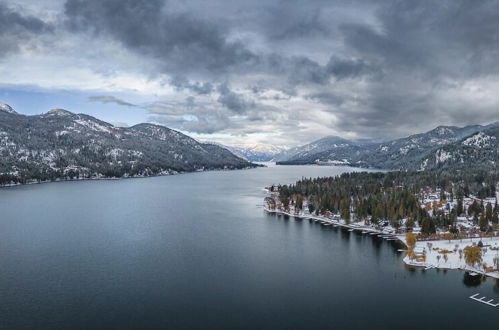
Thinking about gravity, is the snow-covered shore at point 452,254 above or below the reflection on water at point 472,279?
above

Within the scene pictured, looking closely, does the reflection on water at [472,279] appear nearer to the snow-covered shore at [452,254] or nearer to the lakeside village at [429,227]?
the lakeside village at [429,227]

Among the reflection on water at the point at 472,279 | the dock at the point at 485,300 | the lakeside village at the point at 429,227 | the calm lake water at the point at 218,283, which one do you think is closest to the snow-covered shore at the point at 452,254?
the lakeside village at the point at 429,227

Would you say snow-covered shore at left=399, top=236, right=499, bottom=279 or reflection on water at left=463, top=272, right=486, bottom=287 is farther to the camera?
snow-covered shore at left=399, top=236, right=499, bottom=279

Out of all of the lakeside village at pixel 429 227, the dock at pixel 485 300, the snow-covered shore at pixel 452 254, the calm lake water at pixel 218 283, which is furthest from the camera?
the lakeside village at pixel 429 227

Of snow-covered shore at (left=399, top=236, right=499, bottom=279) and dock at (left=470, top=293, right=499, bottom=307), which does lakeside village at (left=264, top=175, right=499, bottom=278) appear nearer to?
snow-covered shore at (left=399, top=236, right=499, bottom=279)

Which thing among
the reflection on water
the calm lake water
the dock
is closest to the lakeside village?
the reflection on water

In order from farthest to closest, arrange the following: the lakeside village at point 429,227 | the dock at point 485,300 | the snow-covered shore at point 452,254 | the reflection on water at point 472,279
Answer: the lakeside village at point 429,227 < the snow-covered shore at point 452,254 < the reflection on water at point 472,279 < the dock at point 485,300

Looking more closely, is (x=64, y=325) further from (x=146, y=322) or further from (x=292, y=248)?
(x=292, y=248)
